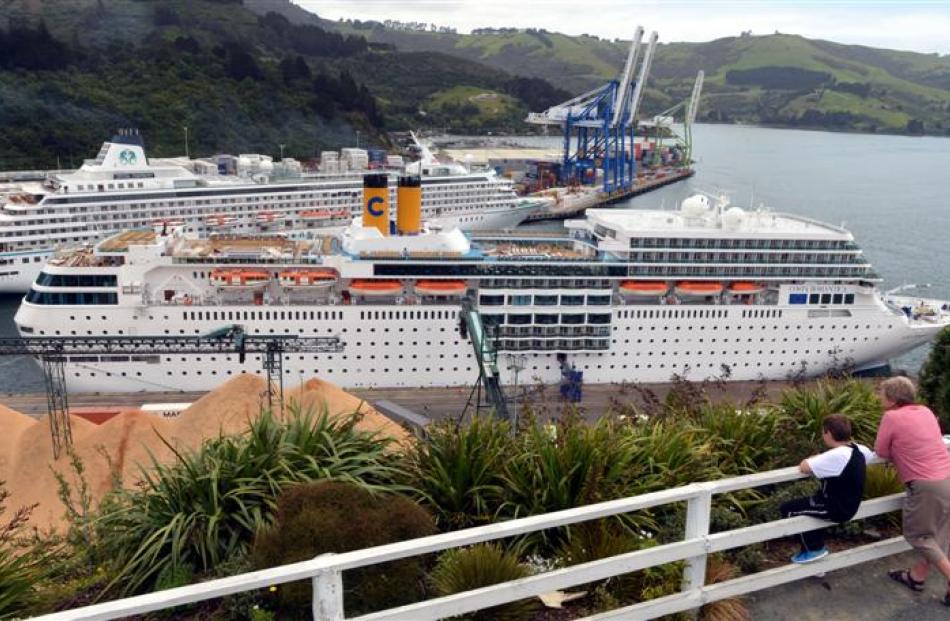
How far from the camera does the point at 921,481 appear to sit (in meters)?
4.54

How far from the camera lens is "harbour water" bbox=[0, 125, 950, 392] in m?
41.4

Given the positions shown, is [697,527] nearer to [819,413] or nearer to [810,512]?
[810,512]

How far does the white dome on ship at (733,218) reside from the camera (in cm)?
2500

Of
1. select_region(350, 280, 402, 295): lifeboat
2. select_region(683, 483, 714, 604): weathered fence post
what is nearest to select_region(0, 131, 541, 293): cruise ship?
select_region(350, 280, 402, 295): lifeboat

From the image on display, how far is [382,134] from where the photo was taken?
3524 inches

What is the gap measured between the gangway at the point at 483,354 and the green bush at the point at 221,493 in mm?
13420

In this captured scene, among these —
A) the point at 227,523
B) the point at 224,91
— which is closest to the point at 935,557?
the point at 227,523

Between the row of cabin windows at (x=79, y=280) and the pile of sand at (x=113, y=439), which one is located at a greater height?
the row of cabin windows at (x=79, y=280)

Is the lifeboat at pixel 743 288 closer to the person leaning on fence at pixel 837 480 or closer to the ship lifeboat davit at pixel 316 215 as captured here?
the person leaning on fence at pixel 837 480

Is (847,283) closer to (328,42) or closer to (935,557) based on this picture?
(935,557)

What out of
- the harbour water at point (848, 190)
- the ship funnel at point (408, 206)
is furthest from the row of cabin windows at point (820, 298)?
the ship funnel at point (408, 206)

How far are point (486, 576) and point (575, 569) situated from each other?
532 millimetres

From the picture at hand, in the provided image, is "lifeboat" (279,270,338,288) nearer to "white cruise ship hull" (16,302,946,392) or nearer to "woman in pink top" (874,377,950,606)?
"white cruise ship hull" (16,302,946,392)

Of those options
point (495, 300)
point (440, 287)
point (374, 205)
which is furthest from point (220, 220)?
point (495, 300)
